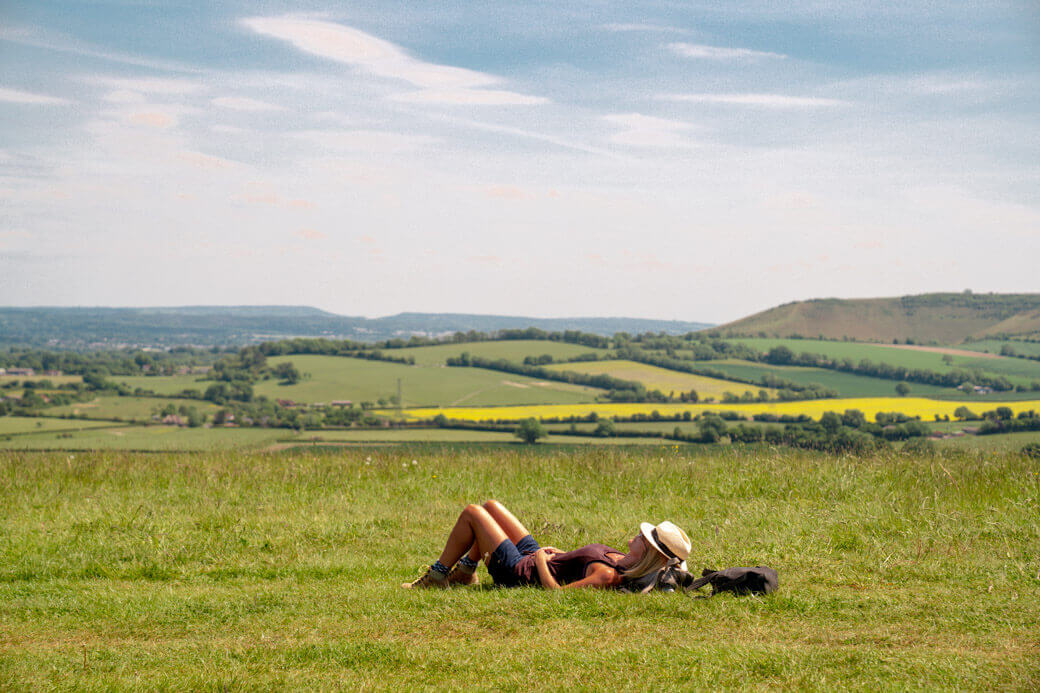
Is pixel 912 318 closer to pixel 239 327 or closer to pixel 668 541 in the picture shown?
pixel 668 541

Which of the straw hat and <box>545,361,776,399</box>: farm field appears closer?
the straw hat

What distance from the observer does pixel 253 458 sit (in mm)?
14906

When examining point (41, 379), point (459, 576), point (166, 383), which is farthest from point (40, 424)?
point (459, 576)

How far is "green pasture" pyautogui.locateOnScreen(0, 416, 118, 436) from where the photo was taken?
4697 cm

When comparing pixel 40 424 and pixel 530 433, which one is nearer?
pixel 530 433

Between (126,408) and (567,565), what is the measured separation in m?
56.7

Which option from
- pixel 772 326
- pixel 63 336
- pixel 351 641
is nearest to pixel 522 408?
pixel 351 641

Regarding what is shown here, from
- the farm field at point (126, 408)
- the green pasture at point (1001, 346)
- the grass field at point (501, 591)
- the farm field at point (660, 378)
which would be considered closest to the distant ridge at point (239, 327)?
the green pasture at point (1001, 346)

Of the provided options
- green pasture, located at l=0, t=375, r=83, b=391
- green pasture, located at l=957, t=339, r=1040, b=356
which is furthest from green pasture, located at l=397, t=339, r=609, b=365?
green pasture, located at l=957, t=339, r=1040, b=356

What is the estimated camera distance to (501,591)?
290 inches

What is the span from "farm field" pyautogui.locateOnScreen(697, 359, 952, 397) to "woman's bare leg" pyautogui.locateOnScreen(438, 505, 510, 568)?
162 ft

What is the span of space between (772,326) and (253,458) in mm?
90954

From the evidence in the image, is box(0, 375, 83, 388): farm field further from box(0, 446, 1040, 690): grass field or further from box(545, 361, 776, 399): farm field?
box(0, 446, 1040, 690): grass field

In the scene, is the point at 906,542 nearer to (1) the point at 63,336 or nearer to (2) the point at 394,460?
(2) the point at 394,460
